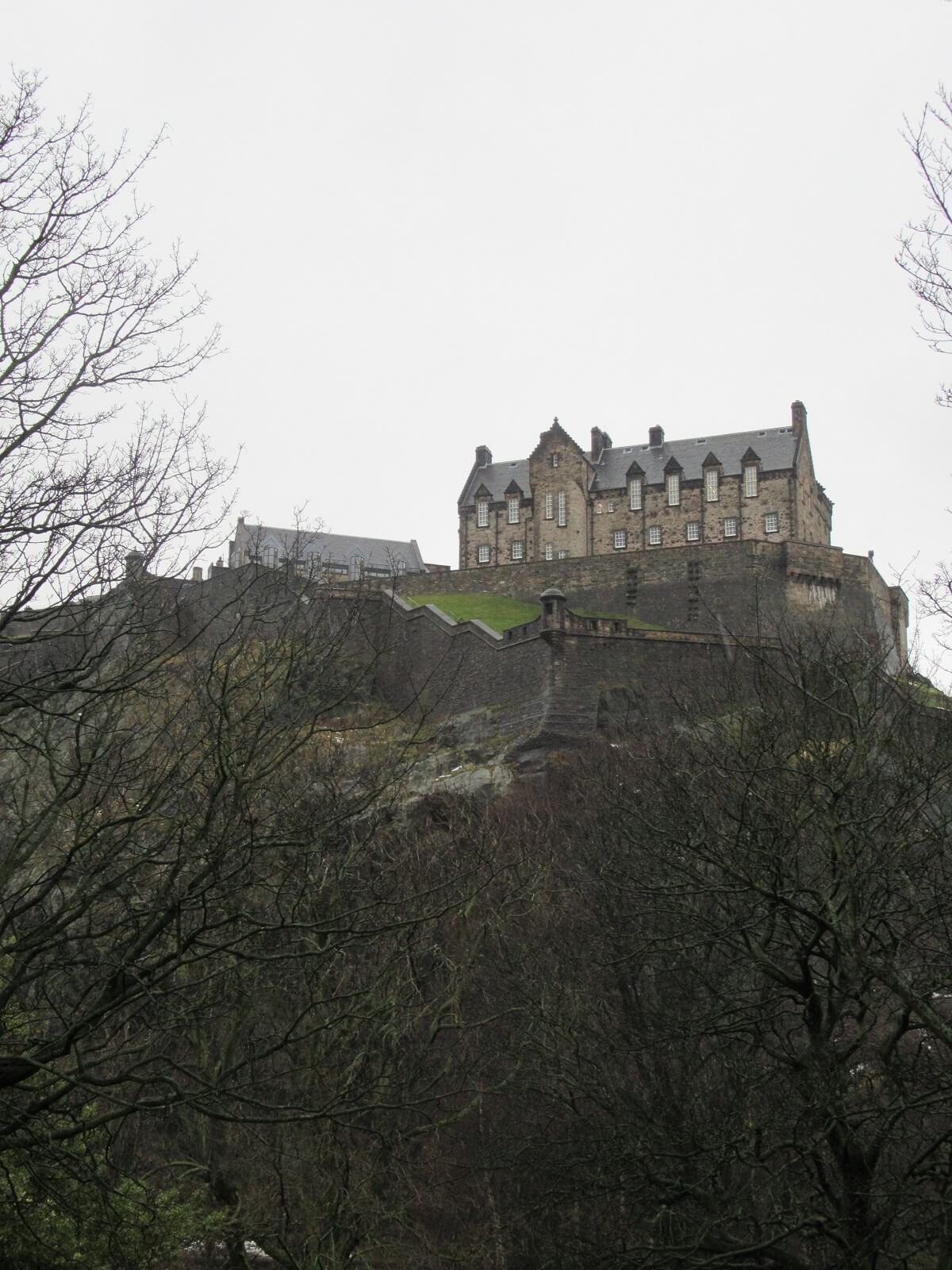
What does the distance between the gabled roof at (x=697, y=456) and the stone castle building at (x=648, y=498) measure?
0.16 ft

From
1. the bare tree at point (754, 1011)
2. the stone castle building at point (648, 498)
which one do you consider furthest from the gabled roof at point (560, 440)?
the bare tree at point (754, 1011)

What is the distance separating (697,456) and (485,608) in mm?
17125

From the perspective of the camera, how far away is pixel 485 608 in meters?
48.9

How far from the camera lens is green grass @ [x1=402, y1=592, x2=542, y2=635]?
46906 millimetres

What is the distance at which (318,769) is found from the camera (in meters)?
15.7

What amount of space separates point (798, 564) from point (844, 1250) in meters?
39.8

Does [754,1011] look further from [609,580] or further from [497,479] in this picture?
[497,479]

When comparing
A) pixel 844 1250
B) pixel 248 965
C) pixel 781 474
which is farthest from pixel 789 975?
pixel 781 474

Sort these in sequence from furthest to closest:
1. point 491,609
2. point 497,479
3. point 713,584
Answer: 1. point 497,479
2. point 491,609
3. point 713,584

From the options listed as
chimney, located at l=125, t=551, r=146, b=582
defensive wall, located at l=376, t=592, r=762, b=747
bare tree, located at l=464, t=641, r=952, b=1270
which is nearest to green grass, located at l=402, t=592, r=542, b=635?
defensive wall, located at l=376, t=592, r=762, b=747

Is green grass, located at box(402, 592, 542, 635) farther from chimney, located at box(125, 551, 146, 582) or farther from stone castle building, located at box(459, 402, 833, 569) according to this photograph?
chimney, located at box(125, 551, 146, 582)

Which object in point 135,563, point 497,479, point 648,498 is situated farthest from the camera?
point 497,479

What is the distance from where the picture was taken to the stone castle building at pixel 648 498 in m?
59.0

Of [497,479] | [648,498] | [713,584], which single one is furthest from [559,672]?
[497,479]
